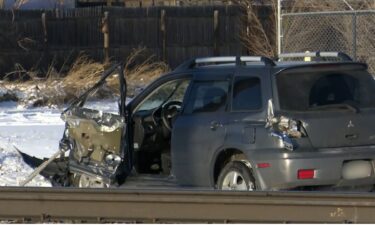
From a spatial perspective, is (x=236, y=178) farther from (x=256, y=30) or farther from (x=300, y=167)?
(x=256, y=30)

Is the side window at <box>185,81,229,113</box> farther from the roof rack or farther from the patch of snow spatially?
the patch of snow

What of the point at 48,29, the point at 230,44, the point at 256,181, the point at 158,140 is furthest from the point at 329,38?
the point at 256,181

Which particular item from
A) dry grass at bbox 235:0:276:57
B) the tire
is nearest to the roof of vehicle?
the tire

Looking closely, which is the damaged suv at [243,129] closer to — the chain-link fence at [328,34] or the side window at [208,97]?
the side window at [208,97]

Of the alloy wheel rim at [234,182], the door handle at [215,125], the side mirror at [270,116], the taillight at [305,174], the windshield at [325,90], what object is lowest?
the alloy wheel rim at [234,182]

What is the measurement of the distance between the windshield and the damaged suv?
0.4 inches

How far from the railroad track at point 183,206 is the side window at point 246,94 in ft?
4.16

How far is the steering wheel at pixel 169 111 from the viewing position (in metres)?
9.91

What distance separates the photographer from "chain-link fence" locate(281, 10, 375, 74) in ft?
61.0

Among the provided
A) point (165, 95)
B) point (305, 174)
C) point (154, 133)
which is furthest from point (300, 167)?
point (165, 95)

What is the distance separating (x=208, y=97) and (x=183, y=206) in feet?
6.41

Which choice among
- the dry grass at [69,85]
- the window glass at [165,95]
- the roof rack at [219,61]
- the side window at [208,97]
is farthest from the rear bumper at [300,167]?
the dry grass at [69,85]

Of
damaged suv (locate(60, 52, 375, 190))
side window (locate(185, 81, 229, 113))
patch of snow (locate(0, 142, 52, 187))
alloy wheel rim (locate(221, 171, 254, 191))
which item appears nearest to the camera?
damaged suv (locate(60, 52, 375, 190))

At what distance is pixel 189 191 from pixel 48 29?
1742 cm
